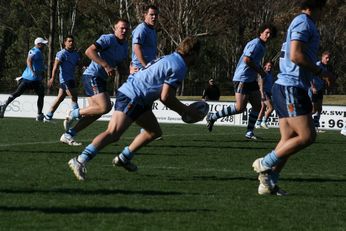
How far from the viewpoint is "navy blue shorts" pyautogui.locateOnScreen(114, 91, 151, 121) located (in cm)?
995

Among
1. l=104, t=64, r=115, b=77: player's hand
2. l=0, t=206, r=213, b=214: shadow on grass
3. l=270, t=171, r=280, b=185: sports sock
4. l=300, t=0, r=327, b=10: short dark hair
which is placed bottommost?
l=270, t=171, r=280, b=185: sports sock

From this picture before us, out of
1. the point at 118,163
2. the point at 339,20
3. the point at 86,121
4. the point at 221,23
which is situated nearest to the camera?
the point at 118,163

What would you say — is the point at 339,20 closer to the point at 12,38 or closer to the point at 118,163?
the point at 12,38

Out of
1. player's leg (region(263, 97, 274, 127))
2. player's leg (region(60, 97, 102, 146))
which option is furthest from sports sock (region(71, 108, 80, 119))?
player's leg (region(263, 97, 274, 127))

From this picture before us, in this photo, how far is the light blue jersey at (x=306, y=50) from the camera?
29.1 feet

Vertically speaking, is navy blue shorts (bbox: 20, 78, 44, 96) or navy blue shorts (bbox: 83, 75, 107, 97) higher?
navy blue shorts (bbox: 83, 75, 107, 97)

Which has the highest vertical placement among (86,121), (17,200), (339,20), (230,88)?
(17,200)

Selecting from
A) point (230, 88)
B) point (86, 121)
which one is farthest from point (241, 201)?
point (230, 88)

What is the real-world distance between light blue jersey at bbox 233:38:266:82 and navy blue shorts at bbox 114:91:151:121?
739 centimetres

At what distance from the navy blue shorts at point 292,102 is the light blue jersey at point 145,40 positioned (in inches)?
227

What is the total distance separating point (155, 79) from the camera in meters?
9.90

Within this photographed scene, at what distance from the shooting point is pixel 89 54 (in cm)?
1316

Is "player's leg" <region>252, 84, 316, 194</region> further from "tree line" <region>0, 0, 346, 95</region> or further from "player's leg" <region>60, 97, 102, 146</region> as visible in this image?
"tree line" <region>0, 0, 346, 95</region>

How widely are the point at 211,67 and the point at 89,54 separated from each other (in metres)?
68.1
